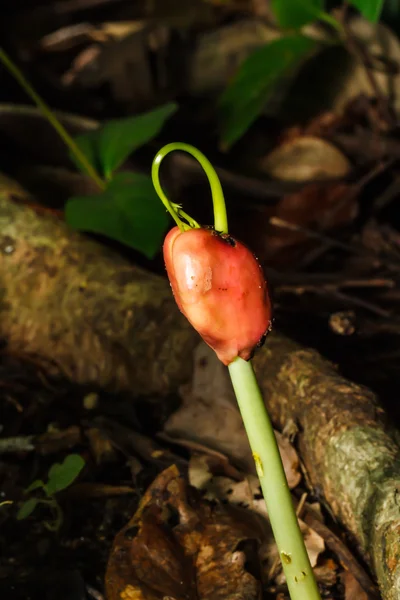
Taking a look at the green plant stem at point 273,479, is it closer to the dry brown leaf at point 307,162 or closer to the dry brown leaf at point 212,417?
the dry brown leaf at point 212,417

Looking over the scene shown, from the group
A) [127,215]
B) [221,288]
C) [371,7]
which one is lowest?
[127,215]

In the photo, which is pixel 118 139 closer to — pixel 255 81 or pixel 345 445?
pixel 255 81

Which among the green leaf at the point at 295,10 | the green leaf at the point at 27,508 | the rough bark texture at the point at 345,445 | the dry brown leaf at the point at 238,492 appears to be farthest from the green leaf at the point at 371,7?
the green leaf at the point at 27,508

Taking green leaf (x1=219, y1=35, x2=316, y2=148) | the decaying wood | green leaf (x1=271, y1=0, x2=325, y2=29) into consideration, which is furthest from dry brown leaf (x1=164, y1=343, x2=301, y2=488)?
green leaf (x1=271, y1=0, x2=325, y2=29)

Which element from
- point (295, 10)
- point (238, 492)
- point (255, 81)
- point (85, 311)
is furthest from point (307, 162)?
point (238, 492)

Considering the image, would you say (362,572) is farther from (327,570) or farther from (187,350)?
(187,350)
